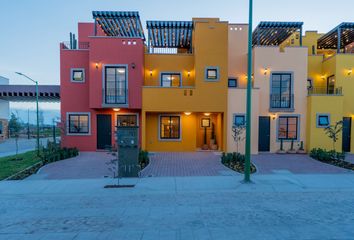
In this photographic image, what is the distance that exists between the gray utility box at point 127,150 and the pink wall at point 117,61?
5577 mm

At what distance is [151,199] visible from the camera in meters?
5.93

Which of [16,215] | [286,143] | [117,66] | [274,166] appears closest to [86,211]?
[16,215]

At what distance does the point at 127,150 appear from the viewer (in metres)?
7.99

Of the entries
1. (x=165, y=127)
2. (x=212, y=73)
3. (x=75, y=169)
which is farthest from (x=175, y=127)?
(x=75, y=169)

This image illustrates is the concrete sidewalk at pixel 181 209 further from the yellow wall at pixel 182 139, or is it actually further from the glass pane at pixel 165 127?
the glass pane at pixel 165 127

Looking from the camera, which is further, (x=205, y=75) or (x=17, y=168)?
(x=205, y=75)

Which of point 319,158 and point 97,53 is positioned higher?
point 97,53

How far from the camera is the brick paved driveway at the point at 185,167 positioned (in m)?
8.70

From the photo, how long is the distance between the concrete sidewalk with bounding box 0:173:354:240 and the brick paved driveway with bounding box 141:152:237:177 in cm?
78

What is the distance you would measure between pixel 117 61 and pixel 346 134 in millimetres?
17524

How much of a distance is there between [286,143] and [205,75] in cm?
769

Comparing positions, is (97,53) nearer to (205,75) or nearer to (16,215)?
(205,75)

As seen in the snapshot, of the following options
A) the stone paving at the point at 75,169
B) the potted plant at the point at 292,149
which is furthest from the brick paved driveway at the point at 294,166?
the stone paving at the point at 75,169

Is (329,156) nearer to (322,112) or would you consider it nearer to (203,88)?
(322,112)
